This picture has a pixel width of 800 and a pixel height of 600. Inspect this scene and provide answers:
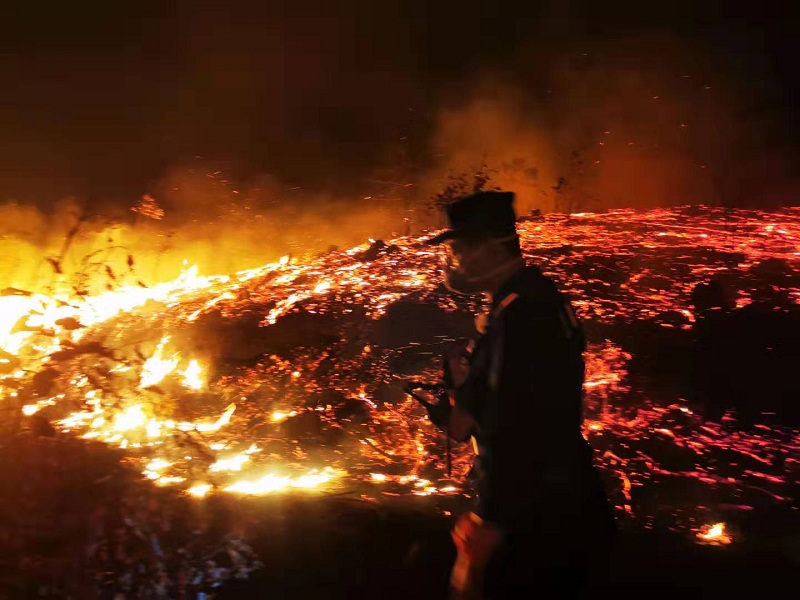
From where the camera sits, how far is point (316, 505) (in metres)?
3.79

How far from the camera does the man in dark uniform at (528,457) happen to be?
213cm

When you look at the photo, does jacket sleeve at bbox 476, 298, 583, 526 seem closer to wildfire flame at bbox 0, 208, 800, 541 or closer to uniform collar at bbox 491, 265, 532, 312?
uniform collar at bbox 491, 265, 532, 312

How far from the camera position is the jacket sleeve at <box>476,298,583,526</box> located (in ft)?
6.95

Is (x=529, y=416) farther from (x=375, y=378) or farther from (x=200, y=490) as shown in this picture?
(x=375, y=378)

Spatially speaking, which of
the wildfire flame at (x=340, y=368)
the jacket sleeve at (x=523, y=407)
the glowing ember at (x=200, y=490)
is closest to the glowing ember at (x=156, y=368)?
the wildfire flame at (x=340, y=368)

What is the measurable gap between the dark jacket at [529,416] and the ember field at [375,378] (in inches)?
60.0

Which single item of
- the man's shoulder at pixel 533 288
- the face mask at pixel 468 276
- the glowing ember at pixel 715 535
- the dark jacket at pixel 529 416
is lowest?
the glowing ember at pixel 715 535

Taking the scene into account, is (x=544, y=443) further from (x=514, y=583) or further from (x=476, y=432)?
(x=514, y=583)

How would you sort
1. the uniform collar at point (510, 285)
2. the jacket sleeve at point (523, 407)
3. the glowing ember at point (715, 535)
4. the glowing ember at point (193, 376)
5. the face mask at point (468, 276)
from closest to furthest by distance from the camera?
1. the jacket sleeve at point (523, 407)
2. the uniform collar at point (510, 285)
3. the face mask at point (468, 276)
4. the glowing ember at point (715, 535)
5. the glowing ember at point (193, 376)

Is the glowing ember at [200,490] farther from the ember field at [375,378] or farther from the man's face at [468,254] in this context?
the man's face at [468,254]

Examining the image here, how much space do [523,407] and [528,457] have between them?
165 millimetres

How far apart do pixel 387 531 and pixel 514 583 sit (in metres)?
1.50

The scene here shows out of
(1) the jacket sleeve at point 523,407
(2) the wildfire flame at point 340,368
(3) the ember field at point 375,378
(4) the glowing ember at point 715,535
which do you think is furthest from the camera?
(2) the wildfire flame at point 340,368

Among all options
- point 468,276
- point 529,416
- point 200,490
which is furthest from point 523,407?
point 200,490
